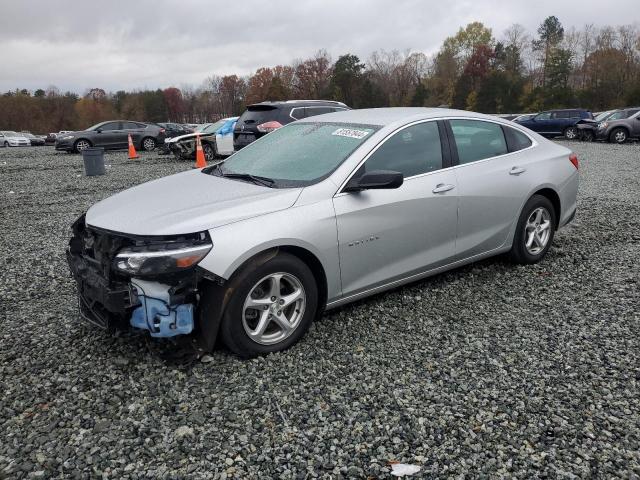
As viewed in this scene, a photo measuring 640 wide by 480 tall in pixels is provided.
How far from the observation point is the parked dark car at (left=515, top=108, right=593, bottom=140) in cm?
2523

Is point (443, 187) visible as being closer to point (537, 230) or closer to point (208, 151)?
point (537, 230)

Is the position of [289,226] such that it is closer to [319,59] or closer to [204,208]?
[204,208]

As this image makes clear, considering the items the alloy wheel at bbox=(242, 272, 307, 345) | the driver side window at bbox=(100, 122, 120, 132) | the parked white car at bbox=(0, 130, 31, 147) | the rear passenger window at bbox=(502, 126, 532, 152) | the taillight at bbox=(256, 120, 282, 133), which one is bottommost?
the alloy wheel at bbox=(242, 272, 307, 345)

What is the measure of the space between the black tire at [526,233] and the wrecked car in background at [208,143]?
1226cm

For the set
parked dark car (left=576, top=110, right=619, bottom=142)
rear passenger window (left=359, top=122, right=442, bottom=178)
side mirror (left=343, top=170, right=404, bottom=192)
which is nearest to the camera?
side mirror (left=343, top=170, right=404, bottom=192)

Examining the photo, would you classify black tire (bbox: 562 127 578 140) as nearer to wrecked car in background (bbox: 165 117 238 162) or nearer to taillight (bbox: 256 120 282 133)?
wrecked car in background (bbox: 165 117 238 162)

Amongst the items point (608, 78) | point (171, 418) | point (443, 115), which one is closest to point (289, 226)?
point (171, 418)

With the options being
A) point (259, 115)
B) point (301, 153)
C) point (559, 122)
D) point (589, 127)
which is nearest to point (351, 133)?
point (301, 153)

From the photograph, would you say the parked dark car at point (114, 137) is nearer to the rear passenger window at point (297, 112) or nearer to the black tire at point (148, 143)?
the black tire at point (148, 143)

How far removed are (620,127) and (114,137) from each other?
68.9 ft

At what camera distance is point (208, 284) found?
10.5ft

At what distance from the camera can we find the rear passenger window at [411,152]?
4.05 meters

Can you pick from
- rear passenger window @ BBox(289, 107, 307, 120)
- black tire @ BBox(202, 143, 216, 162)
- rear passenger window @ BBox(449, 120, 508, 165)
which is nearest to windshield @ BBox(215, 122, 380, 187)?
rear passenger window @ BBox(449, 120, 508, 165)

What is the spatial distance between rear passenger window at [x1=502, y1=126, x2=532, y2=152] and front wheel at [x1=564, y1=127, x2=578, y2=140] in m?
22.5
